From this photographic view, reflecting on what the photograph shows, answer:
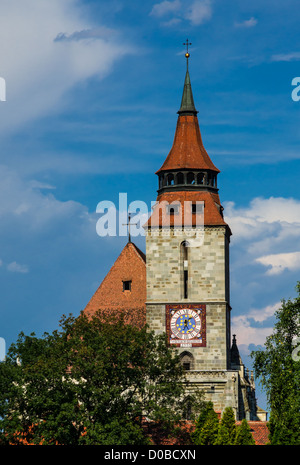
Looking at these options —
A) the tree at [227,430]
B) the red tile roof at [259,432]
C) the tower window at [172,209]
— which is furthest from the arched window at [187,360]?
the tree at [227,430]

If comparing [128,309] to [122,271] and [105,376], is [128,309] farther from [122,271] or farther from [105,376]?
[105,376]

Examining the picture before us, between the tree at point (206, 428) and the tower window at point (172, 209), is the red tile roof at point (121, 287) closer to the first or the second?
the tower window at point (172, 209)

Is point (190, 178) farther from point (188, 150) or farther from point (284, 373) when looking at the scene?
point (284, 373)

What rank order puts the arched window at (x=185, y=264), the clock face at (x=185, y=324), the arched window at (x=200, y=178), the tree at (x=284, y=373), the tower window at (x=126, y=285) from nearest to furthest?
the tree at (x=284, y=373) < the clock face at (x=185, y=324) < the arched window at (x=185, y=264) < the arched window at (x=200, y=178) < the tower window at (x=126, y=285)

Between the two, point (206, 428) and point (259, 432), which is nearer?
point (206, 428)

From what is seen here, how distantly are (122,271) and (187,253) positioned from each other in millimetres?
5490

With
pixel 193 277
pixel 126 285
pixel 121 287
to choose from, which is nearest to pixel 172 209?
pixel 193 277

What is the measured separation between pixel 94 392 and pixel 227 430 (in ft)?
24.4

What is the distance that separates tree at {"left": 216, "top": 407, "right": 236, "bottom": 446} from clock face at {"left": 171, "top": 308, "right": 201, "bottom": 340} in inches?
436

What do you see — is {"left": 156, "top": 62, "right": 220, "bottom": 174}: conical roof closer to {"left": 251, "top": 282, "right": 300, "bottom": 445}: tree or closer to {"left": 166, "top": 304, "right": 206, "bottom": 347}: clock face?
{"left": 166, "top": 304, "right": 206, "bottom": 347}: clock face

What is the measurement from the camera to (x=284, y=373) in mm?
71875

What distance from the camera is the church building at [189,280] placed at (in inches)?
3519

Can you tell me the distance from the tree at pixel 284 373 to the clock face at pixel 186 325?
14.4 metres

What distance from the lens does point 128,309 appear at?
3644 inches
